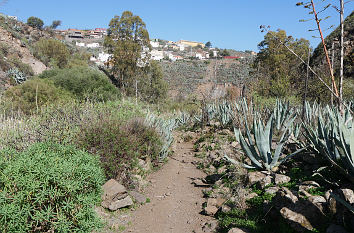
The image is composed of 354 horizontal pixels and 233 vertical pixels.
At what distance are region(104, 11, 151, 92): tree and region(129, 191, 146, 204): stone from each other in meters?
20.5

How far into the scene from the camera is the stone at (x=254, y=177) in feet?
16.1

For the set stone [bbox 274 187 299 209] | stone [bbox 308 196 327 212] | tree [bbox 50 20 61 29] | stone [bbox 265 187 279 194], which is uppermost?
tree [bbox 50 20 61 29]

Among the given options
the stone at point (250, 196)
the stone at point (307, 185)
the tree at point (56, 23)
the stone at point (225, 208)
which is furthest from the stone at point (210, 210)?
the tree at point (56, 23)

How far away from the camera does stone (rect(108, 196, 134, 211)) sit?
180 inches

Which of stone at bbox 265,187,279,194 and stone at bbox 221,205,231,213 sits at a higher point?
stone at bbox 265,187,279,194

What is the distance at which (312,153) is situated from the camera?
5.00 metres

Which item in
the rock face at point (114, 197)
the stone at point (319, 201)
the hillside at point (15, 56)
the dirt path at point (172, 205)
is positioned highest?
the hillside at point (15, 56)

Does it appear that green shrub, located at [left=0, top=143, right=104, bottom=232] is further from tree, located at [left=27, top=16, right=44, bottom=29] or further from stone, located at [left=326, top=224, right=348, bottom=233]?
tree, located at [left=27, top=16, right=44, bottom=29]

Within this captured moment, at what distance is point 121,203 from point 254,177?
2516 millimetres

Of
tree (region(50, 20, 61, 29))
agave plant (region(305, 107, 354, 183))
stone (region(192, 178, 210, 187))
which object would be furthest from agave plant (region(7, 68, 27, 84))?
tree (region(50, 20, 61, 29))

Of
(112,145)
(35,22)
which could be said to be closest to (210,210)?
(112,145)

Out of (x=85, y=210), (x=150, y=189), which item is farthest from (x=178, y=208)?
(x=85, y=210)

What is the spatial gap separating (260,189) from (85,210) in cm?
295

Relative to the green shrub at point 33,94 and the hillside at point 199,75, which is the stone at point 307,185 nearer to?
the green shrub at point 33,94
